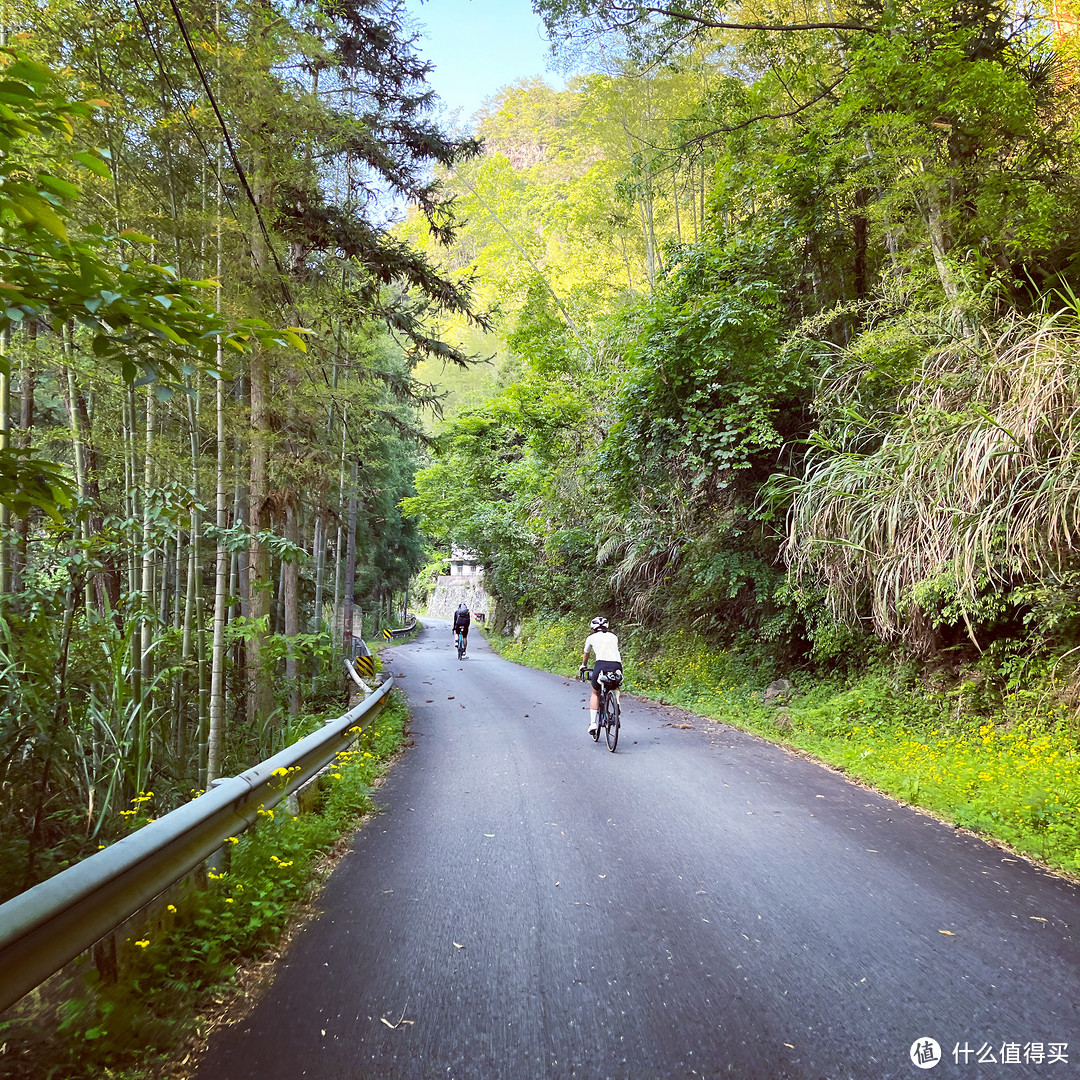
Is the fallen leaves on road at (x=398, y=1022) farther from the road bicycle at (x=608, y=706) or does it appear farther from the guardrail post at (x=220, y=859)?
the road bicycle at (x=608, y=706)

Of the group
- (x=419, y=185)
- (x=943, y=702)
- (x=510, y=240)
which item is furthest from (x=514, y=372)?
(x=943, y=702)

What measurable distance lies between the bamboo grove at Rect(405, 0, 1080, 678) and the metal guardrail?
6.76m

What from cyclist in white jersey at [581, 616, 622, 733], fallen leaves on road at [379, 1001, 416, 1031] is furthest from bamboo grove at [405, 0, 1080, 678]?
fallen leaves on road at [379, 1001, 416, 1031]

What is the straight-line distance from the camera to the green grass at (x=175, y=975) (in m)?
2.15

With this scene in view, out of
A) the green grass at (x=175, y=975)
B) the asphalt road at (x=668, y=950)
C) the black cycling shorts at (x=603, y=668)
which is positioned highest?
the black cycling shorts at (x=603, y=668)

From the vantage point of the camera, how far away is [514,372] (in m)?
27.9

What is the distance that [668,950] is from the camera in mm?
3137

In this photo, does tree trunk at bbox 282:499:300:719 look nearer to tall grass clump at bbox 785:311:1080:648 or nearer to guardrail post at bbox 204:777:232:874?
guardrail post at bbox 204:777:232:874

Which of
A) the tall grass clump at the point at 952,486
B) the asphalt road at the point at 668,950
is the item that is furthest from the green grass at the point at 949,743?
the tall grass clump at the point at 952,486

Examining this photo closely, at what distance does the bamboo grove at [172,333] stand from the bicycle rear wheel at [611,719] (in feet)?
11.9

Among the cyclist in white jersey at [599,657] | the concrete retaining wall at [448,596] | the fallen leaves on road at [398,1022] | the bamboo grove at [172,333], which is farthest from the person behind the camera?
the concrete retaining wall at [448,596]

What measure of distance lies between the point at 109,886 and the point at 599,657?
23.0 ft

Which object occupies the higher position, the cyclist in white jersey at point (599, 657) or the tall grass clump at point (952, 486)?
the tall grass clump at point (952, 486)

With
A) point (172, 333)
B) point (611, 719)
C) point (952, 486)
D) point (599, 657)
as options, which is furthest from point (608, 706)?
point (172, 333)
